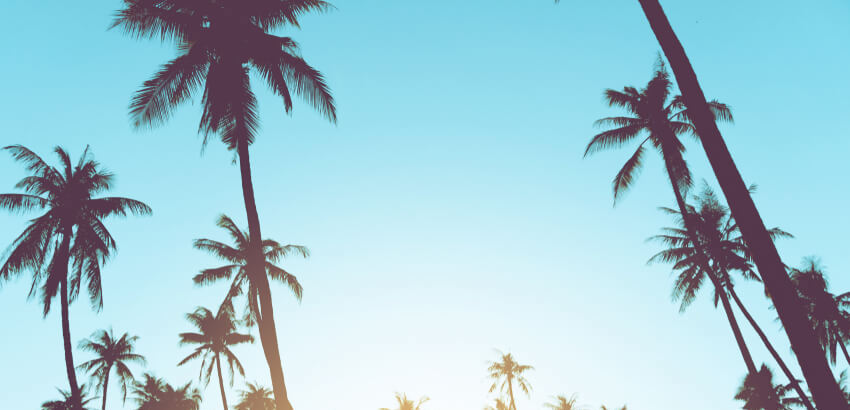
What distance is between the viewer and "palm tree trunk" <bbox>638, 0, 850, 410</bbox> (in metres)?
5.68

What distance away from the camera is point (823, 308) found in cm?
3130

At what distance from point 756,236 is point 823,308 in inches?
1399

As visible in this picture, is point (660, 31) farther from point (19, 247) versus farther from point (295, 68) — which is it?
point (19, 247)

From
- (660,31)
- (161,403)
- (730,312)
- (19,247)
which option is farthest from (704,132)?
(161,403)

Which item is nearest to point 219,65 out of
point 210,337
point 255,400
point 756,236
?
point 756,236

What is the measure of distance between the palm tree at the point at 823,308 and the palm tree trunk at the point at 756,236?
3414 centimetres

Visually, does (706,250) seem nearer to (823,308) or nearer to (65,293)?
(823,308)

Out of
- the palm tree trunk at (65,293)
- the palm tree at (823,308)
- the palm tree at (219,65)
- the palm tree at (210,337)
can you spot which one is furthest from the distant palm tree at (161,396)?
the palm tree at (823,308)

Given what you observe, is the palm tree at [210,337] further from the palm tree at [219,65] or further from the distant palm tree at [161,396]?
the palm tree at [219,65]

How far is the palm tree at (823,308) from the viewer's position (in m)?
31.3

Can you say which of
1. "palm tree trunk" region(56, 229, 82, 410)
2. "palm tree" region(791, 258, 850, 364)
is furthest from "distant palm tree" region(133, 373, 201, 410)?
"palm tree" region(791, 258, 850, 364)

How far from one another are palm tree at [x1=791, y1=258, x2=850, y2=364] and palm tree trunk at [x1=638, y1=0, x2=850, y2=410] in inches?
1344

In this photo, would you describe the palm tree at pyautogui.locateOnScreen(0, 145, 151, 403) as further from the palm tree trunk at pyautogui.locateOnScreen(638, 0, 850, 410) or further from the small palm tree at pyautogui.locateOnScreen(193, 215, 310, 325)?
the palm tree trunk at pyautogui.locateOnScreen(638, 0, 850, 410)

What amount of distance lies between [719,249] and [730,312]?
5245 millimetres
